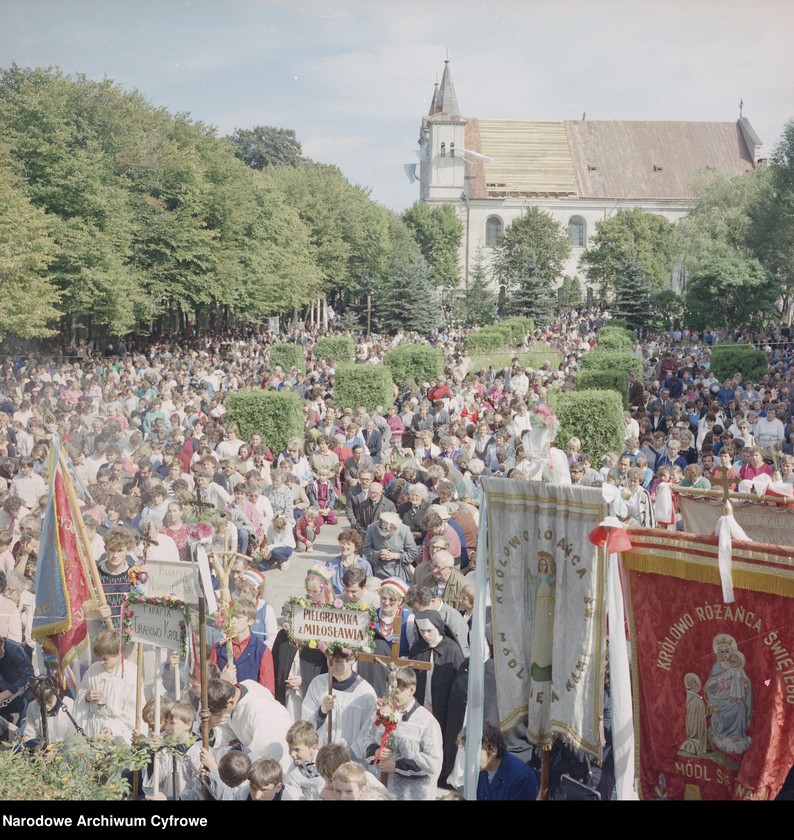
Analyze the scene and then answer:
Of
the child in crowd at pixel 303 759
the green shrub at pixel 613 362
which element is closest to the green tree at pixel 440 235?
the green shrub at pixel 613 362

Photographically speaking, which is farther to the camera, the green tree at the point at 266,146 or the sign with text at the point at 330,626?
the green tree at the point at 266,146

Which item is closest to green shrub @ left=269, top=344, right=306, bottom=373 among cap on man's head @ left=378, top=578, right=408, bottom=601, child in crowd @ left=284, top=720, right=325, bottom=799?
cap on man's head @ left=378, top=578, right=408, bottom=601

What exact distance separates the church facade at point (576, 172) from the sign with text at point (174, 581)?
220ft

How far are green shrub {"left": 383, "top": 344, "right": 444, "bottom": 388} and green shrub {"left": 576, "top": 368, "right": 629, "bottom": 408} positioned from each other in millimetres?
6978

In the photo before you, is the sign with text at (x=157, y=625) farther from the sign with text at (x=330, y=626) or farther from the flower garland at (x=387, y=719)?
the flower garland at (x=387, y=719)

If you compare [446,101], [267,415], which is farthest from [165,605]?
[446,101]

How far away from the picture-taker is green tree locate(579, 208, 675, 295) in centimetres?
6372

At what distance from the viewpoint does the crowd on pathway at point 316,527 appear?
5410 mm

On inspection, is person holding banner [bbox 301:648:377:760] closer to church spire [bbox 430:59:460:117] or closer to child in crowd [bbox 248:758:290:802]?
child in crowd [bbox 248:758:290:802]

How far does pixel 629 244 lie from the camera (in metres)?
63.7

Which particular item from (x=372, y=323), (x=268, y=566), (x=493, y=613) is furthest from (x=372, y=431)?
(x=372, y=323)

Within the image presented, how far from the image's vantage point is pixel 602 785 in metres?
5.47

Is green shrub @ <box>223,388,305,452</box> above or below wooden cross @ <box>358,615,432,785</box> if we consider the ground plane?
above

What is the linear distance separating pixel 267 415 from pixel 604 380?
6234mm
